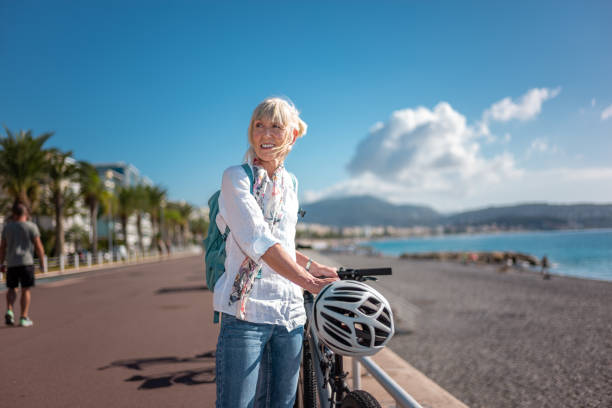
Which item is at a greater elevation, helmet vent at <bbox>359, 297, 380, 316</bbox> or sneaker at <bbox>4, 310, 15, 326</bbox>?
helmet vent at <bbox>359, 297, 380, 316</bbox>

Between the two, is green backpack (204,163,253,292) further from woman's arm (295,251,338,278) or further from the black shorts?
the black shorts

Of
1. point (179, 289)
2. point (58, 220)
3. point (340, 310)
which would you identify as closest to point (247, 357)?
point (340, 310)

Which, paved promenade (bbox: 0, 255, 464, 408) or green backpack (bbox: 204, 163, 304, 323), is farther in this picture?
paved promenade (bbox: 0, 255, 464, 408)

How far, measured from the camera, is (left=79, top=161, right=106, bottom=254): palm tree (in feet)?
97.2

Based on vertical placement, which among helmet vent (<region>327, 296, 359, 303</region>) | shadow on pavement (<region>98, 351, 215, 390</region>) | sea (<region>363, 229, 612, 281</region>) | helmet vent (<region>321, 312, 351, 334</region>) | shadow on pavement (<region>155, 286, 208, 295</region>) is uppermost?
helmet vent (<region>327, 296, 359, 303</region>)

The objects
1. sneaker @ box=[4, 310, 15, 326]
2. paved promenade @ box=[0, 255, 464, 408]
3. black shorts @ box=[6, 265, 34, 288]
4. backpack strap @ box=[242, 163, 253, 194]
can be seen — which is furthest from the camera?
sneaker @ box=[4, 310, 15, 326]

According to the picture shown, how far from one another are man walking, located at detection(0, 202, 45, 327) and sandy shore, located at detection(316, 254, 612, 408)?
316 inches

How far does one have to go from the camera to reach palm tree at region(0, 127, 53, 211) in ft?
78.0

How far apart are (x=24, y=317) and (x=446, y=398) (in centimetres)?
699

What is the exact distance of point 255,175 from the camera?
171cm

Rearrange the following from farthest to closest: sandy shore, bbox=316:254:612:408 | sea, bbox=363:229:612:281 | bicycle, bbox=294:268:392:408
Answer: sea, bbox=363:229:612:281
sandy shore, bbox=316:254:612:408
bicycle, bbox=294:268:392:408

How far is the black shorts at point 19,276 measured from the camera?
6.62 metres

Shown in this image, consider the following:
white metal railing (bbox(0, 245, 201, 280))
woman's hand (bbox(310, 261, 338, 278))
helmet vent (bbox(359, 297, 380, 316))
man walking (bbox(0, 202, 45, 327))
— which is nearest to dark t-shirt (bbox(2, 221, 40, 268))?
man walking (bbox(0, 202, 45, 327))

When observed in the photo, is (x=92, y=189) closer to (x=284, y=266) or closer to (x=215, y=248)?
(x=215, y=248)
